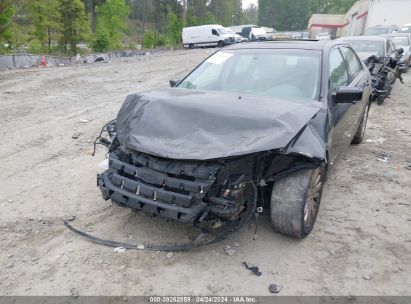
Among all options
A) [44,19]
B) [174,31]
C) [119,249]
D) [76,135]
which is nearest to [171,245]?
[119,249]

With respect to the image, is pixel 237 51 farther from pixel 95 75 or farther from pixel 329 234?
pixel 95 75

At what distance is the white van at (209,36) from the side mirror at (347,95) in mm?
31104

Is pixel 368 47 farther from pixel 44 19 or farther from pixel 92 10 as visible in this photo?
pixel 92 10

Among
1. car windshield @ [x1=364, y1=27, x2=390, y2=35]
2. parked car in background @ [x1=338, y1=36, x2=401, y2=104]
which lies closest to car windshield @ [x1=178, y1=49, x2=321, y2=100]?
parked car in background @ [x1=338, y1=36, x2=401, y2=104]

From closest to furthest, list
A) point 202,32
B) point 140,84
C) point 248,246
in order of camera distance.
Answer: point 248,246
point 140,84
point 202,32

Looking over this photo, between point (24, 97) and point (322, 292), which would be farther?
point (24, 97)

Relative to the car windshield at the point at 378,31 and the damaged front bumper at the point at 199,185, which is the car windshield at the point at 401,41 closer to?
the car windshield at the point at 378,31

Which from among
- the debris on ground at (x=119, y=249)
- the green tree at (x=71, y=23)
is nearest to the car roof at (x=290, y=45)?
the debris on ground at (x=119, y=249)

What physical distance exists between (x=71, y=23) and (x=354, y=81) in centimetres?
3246

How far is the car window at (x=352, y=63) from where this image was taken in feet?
16.5

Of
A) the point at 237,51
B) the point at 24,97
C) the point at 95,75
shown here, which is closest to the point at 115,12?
the point at 95,75

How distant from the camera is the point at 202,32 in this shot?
3503 centimetres

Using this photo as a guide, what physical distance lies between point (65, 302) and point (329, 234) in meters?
2.36

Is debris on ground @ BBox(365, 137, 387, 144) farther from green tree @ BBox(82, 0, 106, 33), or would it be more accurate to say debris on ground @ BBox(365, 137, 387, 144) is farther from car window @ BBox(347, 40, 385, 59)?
green tree @ BBox(82, 0, 106, 33)
